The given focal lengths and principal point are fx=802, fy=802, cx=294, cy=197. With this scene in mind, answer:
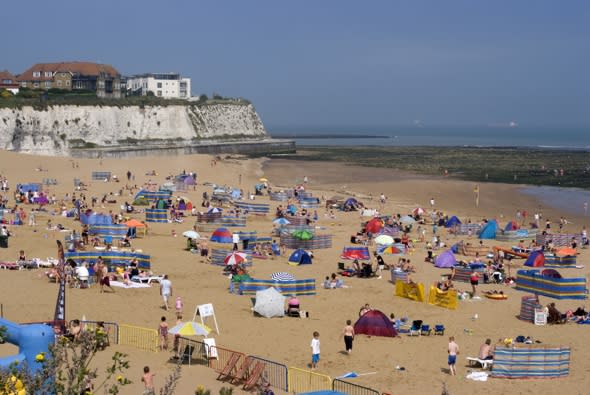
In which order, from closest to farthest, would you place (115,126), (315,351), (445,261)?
1. (315,351)
2. (445,261)
3. (115,126)

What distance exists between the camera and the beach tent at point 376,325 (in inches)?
632

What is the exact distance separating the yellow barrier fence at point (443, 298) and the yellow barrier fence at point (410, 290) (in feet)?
0.83

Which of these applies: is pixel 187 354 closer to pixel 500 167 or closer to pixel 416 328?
pixel 416 328

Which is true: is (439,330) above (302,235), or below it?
below

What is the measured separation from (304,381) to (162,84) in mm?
114451

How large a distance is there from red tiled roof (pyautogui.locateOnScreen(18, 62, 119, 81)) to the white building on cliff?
70.5 ft

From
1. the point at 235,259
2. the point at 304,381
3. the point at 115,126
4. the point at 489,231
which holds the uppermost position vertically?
the point at 115,126

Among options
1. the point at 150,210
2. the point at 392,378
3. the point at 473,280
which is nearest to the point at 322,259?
the point at 473,280

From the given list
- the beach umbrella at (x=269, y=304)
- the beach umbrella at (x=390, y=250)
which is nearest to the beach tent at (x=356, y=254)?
the beach umbrella at (x=390, y=250)

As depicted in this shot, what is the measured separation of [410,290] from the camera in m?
19.7

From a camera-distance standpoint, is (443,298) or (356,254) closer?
(443,298)

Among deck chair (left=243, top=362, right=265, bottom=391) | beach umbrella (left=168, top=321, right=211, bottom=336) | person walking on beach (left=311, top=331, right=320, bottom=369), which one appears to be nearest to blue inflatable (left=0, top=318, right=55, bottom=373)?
deck chair (left=243, top=362, right=265, bottom=391)

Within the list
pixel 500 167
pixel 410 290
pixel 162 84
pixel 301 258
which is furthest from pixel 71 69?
pixel 410 290

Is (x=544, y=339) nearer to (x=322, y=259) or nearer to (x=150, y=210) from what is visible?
(x=322, y=259)
